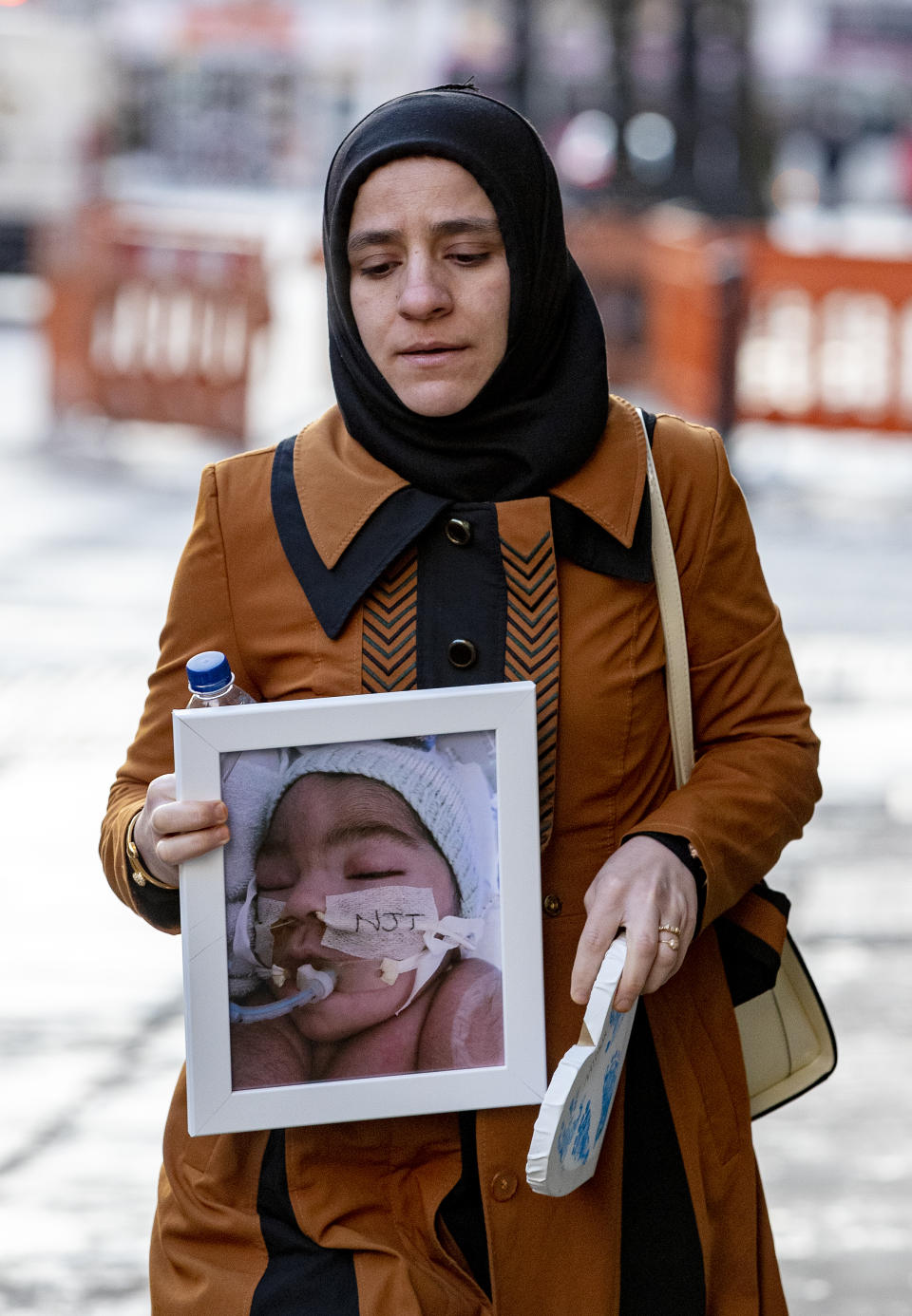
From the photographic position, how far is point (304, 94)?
3588 cm

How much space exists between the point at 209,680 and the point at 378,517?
313mm

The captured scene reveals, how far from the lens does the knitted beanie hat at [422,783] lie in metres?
1.95

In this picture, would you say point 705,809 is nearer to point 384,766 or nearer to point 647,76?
point 384,766

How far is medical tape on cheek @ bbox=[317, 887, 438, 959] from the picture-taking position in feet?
6.54

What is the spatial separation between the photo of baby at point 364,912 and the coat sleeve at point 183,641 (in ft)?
0.67

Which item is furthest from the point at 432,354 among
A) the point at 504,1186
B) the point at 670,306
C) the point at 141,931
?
the point at 670,306

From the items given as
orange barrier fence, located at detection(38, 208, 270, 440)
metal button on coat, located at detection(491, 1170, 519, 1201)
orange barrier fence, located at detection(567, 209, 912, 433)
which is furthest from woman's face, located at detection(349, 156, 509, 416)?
orange barrier fence, located at detection(38, 208, 270, 440)

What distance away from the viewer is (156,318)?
11633 mm

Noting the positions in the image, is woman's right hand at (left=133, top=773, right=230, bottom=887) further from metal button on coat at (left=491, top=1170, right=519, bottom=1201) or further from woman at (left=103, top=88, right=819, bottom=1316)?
metal button on coat at (left=491, top=1170, right=519, bottom=1201)

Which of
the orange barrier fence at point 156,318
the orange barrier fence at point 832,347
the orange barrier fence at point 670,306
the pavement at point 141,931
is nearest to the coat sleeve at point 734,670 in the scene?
the pavement at point 141,931

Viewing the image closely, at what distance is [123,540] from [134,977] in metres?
4.85

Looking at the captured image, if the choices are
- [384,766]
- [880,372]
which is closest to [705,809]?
[384,766]

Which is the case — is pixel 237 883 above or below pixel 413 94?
below

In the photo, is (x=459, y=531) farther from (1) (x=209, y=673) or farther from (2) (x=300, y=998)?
(2) (x=300, y=998)
